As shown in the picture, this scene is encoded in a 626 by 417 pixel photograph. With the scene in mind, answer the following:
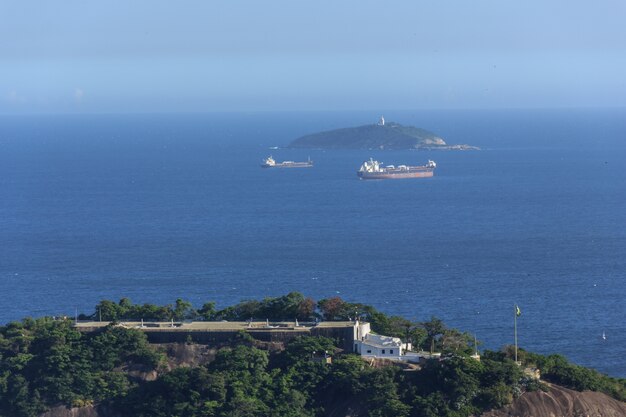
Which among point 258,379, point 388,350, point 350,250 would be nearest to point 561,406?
point 388,350

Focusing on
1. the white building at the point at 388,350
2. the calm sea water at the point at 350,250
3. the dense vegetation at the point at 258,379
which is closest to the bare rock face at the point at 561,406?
the dense vegetation at the point at 258,379

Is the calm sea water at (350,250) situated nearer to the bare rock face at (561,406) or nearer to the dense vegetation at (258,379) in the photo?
the bare rock face at (561,406)

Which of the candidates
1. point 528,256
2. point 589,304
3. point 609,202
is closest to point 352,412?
point 589,304

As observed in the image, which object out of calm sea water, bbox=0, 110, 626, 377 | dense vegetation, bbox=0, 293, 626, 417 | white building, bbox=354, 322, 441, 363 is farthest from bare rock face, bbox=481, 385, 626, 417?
calm sea water, bbox=0, 110, 626, 377

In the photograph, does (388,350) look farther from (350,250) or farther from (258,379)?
(350,250)

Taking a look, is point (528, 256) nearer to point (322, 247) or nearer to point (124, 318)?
point (322, 247)

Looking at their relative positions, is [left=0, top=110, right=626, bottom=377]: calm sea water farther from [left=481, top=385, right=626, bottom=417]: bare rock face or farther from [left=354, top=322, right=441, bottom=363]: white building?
[left=354, top=322, right=441, bottom=363]: white building
